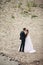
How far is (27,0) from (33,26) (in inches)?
11.8

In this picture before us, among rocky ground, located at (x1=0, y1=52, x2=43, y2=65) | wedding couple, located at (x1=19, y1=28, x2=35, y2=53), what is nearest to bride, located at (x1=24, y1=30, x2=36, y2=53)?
wedding couple, located at (x1=19, y1=28, x2=35, y2=53)

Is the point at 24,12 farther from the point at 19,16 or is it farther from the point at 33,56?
the point at 33,56

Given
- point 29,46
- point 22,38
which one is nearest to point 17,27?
point 22,38

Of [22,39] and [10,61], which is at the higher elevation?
[22,39]

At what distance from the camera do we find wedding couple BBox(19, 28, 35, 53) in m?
2.82

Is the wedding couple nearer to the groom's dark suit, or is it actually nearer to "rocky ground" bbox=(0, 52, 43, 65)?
the groom's dark suit

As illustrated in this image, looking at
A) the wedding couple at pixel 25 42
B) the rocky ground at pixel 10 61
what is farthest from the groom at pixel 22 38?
the rocky ground at pixel 10 61

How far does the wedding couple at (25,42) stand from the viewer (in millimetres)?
2822

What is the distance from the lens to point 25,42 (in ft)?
9.57

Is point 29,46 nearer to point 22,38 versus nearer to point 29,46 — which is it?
point 29,46

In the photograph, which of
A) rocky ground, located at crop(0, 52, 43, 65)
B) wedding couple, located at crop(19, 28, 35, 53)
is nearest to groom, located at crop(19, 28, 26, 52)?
wedding couple, located at crop(19, 28, 35, 53)

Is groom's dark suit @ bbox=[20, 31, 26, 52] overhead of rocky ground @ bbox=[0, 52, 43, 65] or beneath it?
overhead

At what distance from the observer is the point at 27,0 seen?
2.87 meters

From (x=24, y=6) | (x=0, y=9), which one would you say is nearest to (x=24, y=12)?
(x=24, y=6)
